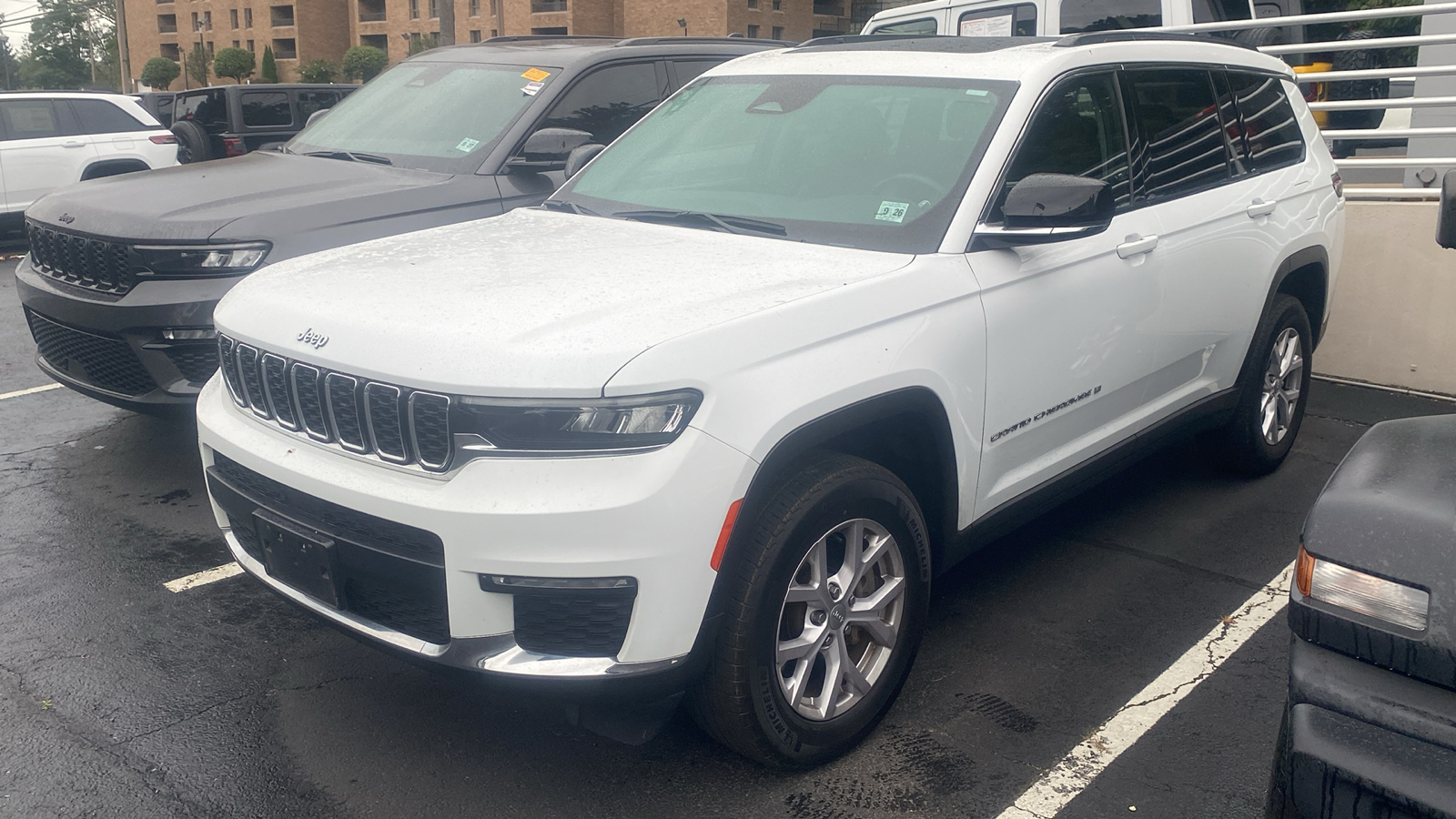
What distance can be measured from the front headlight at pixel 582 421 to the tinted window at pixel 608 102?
12.0ft

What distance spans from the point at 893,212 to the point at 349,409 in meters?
1.65

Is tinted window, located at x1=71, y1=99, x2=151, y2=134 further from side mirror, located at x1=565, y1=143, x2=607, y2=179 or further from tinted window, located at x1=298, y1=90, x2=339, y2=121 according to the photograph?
side mirror, located at x1=565, y1=143, x2=607, y2=179

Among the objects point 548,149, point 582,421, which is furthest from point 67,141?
point 582,421

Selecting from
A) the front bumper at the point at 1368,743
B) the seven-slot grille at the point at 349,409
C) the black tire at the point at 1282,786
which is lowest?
the black tire at the point at 1282,786

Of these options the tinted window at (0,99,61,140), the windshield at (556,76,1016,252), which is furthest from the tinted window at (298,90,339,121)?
the windshield at (556,76,1016,252)

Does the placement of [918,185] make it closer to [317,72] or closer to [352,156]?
[352,156]

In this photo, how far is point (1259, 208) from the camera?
475 cm

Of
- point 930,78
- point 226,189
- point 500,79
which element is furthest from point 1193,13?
point 226,189

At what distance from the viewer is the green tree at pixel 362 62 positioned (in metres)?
65.2

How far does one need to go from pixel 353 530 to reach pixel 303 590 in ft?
1.01

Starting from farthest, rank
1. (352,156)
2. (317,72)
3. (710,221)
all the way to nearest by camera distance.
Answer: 1. (317,72)
2. (352,156)
3. (710,221)

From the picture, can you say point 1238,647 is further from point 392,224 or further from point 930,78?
point 392,224

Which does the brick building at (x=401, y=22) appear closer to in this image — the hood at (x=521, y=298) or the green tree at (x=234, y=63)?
the green tree at (x=234, y=63)

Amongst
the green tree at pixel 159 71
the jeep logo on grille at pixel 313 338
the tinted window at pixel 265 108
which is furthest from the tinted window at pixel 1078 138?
the green tree at pixel 159 71
